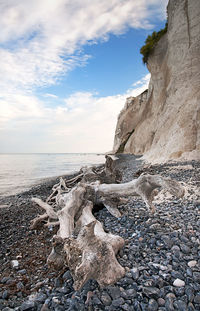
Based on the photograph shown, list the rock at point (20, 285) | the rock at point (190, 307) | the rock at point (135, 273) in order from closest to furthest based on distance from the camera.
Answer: the rock at point (190, 307), the rock at point (135, 273), the rock at point (20, 285)

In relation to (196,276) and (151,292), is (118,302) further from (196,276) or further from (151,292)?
(196,276)

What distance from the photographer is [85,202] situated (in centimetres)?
429

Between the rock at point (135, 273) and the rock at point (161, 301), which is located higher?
the rock at point (135, 273)

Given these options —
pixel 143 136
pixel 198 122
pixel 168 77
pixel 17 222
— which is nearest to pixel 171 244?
pixel 17 222

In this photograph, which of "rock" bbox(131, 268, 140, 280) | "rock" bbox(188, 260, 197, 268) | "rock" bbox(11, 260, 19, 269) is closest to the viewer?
"rock" bbox(131, 268, 140, 280)

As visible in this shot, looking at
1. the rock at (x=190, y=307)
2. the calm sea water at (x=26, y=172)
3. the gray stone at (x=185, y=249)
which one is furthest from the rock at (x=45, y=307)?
the calm sea water at (x=26, y=172)

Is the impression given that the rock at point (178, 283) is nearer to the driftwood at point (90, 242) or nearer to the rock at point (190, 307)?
the rock at point (190, 307)

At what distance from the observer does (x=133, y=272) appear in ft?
7.06

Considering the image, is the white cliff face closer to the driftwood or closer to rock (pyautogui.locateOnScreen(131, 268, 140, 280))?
the driftwood

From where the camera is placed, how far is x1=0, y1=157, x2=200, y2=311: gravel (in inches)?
71.1

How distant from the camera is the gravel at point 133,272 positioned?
5.92ft

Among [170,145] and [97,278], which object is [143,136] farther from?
[97,278]

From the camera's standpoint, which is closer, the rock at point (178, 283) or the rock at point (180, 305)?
the rock at point (180, 305)

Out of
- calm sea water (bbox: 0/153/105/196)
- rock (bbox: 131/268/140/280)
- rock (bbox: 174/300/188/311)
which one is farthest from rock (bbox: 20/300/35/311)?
calm sea water (bbox: 0/153/105/196)
